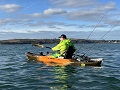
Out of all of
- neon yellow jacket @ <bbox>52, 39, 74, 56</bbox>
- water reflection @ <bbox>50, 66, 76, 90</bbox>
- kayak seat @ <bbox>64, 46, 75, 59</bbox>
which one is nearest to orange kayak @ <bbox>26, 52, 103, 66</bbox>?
kayak seat @ <bbox>64, 46, 75, 59</bbox>

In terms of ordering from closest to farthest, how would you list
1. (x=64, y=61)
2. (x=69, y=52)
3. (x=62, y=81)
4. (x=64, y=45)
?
(x=62, y=81)
(x=64, y=45)
(x=69, y=52)
(x=64, y=61)

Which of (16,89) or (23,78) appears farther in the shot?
(23,78)

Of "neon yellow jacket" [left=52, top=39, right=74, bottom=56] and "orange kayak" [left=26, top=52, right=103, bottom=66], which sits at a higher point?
"neon yellow jacket" [left=52, top=39, right=74, bottom=56]

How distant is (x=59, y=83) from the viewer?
16672mm

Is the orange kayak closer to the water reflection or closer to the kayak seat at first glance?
the kayak seat

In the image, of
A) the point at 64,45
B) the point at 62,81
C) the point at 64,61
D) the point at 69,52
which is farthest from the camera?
the point at 64,61

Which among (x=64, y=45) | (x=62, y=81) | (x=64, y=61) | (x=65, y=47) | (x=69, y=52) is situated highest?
(x=64, y=45)

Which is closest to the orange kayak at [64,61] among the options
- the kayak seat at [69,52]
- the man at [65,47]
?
the kayak seat at [69,52]

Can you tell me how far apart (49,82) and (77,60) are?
8472 mm

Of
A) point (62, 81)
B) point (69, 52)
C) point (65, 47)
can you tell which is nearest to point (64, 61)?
point (69, 52)

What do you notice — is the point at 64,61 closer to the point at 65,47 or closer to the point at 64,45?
the point at 65,47

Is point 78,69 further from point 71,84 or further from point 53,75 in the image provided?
point 71,84

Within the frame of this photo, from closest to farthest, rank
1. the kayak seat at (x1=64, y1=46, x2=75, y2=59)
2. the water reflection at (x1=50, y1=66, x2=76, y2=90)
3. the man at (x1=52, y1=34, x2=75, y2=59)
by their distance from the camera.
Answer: the water reflection at (x1=50, y1=66, x2=76, y2=90) → the man at (x1=52, y1=34, x2=75, y2=59) → the kayak seat at (x1=64, y1=46, x2=75, y2=59)

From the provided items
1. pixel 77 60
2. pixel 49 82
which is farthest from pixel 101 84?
pixel 77 60
